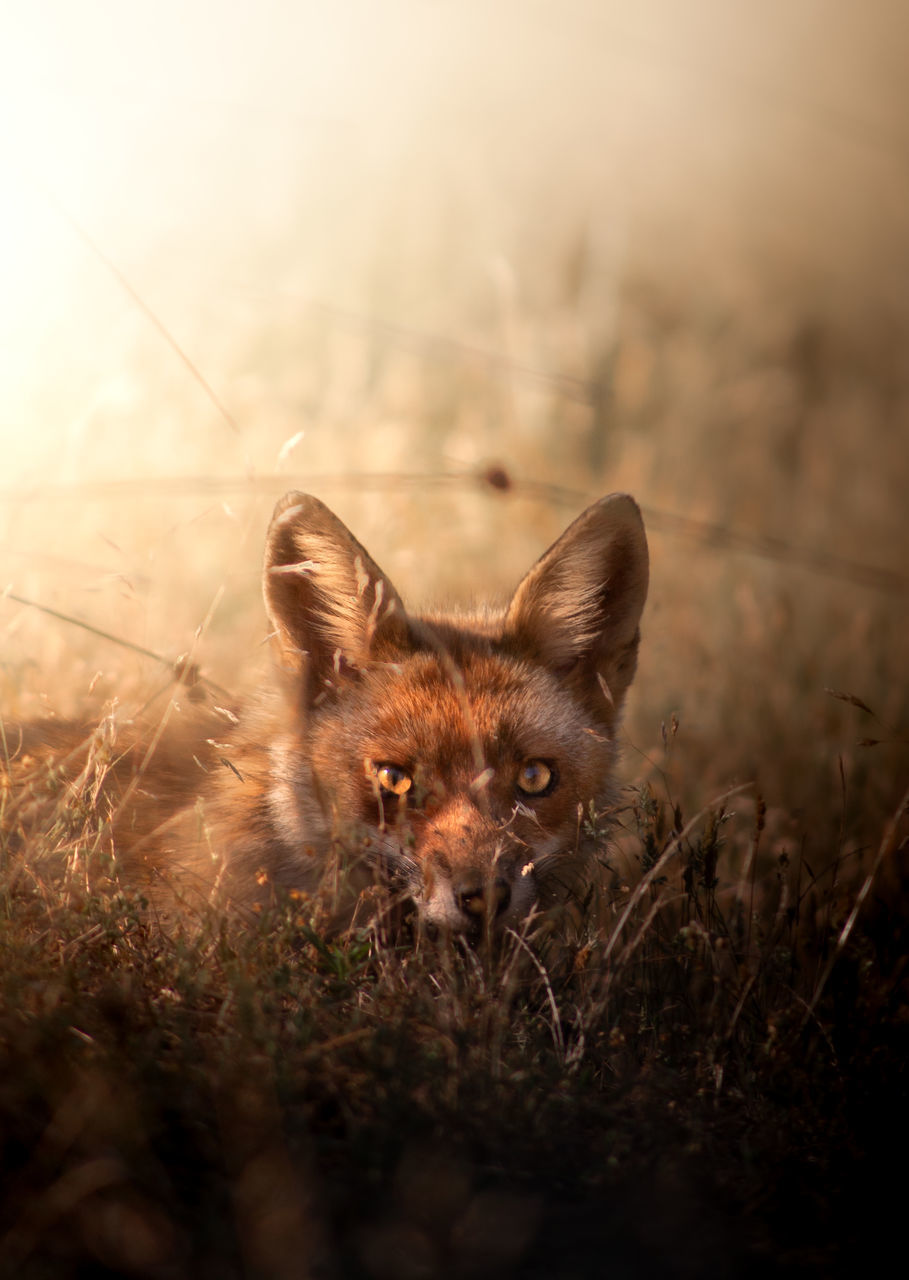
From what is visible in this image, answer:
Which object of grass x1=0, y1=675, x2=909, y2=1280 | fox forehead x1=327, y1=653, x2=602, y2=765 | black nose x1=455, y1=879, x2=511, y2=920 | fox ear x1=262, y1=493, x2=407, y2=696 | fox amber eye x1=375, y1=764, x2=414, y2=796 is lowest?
grass x1=0, y1=675, x2=909, y2=1280

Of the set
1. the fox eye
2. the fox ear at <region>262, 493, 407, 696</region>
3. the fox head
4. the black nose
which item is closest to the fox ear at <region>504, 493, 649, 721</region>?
the fox head

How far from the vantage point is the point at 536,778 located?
140 inches

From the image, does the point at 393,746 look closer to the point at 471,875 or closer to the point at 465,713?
Answer: the point at 465,713

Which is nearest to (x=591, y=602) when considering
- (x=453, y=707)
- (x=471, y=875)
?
(x=453, y=707)

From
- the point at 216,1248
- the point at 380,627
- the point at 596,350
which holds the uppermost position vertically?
the point at 596,350

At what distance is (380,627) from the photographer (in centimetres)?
371

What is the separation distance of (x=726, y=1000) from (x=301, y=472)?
6042mm

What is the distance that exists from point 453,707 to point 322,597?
0.61 metres

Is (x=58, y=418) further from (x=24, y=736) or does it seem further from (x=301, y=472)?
(x=24, y=736)

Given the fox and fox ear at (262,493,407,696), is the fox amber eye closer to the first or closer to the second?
the fox

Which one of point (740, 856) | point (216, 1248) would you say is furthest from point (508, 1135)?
point (740, 856)

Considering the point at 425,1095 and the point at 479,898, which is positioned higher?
the point at 479,898

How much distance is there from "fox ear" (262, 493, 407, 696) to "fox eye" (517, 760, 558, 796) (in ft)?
2.04

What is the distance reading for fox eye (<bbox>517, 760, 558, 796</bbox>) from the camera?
3.53 meters
